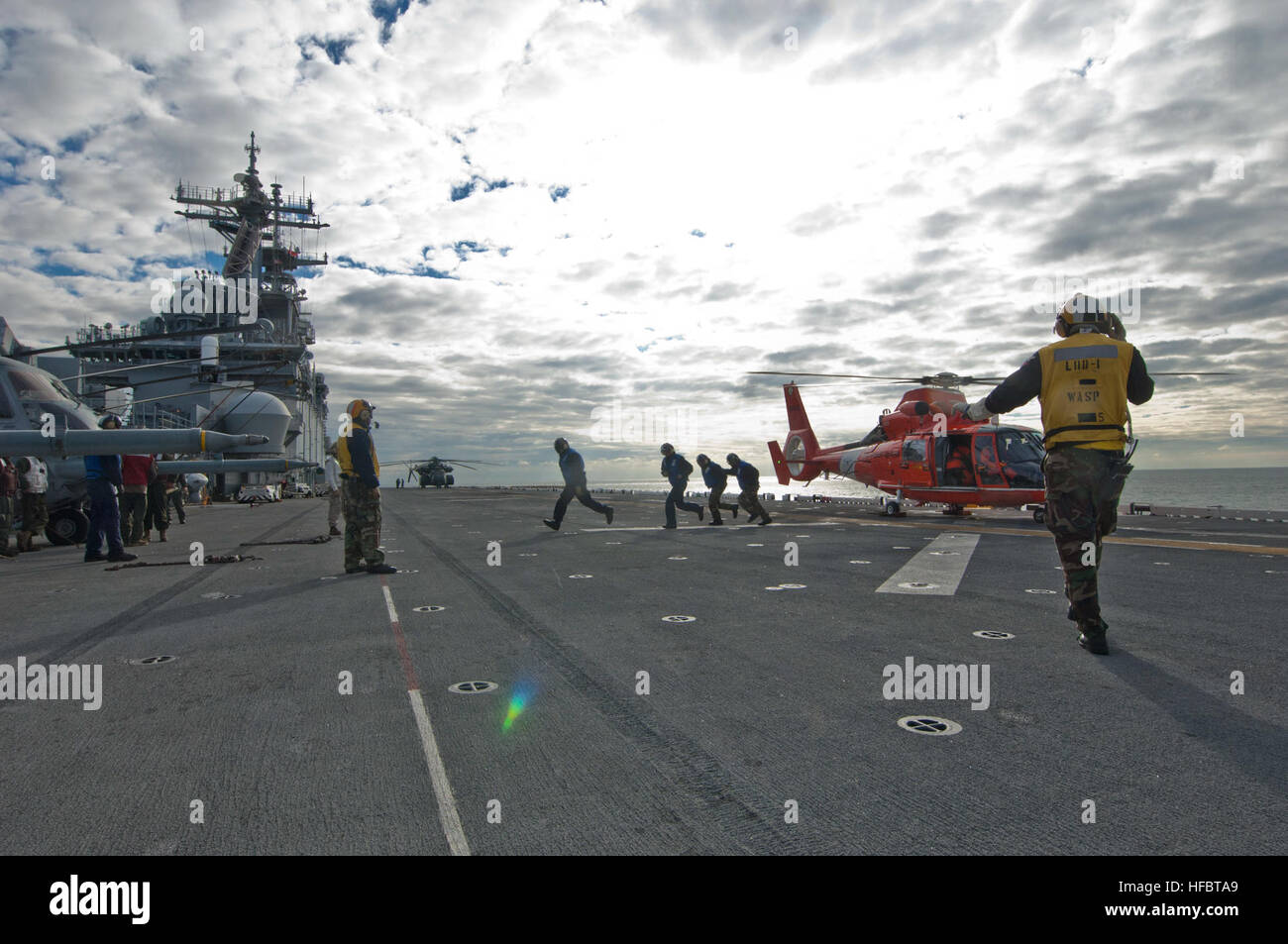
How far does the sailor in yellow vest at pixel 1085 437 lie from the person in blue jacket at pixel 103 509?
1382 centimetres

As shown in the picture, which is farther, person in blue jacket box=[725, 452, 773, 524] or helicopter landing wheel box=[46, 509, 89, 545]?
person in blue jacket box=[725, 452, 773, 524]

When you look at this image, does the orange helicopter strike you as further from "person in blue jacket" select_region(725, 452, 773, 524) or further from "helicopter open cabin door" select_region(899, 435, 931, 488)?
"person in blue jacket" select_region(725, 452, 773, 524)

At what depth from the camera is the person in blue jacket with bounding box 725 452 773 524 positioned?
17422 mm

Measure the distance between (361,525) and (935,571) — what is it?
25.4 ft

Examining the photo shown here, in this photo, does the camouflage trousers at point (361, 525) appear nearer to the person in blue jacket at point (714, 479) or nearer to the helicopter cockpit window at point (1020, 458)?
the person in blue jacket at point (714, 479)

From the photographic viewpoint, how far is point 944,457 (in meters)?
19.2

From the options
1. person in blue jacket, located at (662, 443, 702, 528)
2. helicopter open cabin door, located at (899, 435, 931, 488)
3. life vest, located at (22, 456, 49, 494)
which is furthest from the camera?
helicopter open cabin door, located at (899, 435, 931, 488)

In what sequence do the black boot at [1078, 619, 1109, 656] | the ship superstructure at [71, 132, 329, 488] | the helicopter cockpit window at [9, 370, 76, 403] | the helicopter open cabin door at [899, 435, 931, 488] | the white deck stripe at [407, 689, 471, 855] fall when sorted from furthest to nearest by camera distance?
the ship superstructure at [71, 132, 329, 488], the helicopter open cabin door at [899, 435, 931, 488], the helicopter cockpit window at [9, 370, 76, 403], the black boot at [1078, 619, 1109, 656], the white deck stripe at [407, 689, 471, 855]

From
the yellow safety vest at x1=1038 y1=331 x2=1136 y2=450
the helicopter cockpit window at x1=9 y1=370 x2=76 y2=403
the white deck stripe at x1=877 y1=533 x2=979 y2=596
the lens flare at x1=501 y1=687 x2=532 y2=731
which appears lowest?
the lens flare at x1=501 y1=687 x2=532 y2=731

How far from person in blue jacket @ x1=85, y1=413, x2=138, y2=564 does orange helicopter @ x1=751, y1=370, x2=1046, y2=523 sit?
1435 centimetres

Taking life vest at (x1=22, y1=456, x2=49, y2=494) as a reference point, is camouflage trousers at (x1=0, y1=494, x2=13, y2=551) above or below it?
below

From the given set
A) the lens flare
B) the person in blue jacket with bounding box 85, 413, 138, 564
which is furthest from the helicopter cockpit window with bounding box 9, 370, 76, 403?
the lens flare

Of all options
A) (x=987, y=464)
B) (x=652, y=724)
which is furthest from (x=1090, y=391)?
(x=987, y=464)

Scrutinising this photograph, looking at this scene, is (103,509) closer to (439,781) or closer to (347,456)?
(347,456)
